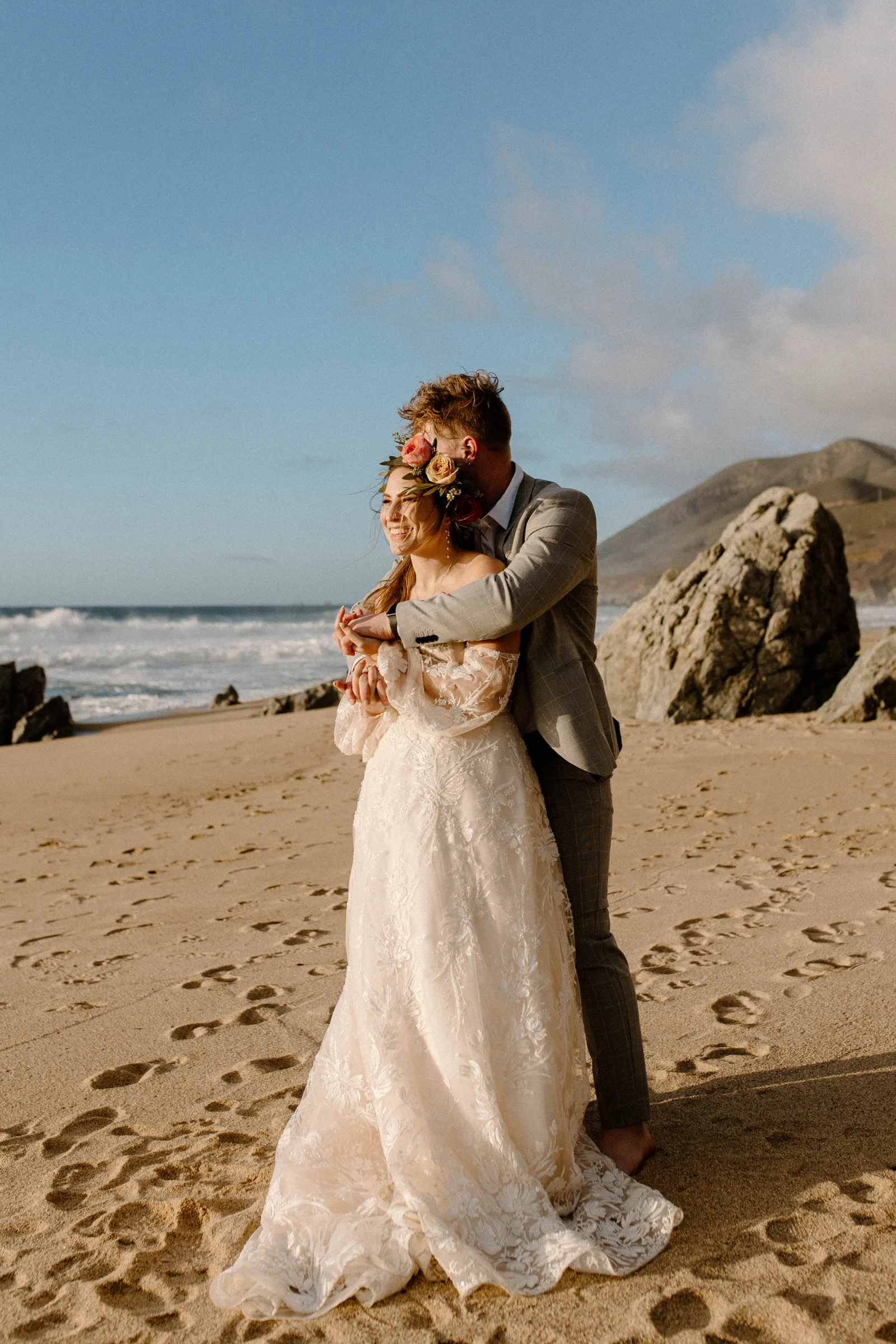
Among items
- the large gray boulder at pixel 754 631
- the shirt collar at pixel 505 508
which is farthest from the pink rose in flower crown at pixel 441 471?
the large gray boulder at pixel 754 631

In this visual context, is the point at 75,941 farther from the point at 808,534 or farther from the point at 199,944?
the point at 808,534

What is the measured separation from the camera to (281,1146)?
9.62 ft

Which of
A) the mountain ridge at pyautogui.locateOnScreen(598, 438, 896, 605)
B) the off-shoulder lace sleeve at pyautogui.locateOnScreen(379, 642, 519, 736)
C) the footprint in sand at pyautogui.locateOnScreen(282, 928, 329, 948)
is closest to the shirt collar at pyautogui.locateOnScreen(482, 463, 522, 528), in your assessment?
the off-shoulder lace sleeve at pyautogui.locateOnScreen(379, 642, 519, 736)

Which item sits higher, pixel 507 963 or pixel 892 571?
pixel 892 571

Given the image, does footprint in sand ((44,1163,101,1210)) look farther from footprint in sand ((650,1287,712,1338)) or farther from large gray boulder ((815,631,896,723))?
large gray boulder ((815,631,896,723))

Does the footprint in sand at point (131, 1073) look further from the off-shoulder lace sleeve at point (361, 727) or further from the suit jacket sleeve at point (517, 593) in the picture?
the suit jacket sleeve at point (517, 593)

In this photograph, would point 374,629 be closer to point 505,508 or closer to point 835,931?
point 505,508

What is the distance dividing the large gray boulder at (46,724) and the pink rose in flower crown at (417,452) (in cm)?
1513

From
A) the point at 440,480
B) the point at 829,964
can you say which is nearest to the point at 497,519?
the point at 440,480

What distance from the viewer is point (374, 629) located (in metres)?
3.00

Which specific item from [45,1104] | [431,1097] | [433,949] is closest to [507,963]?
[433,949]

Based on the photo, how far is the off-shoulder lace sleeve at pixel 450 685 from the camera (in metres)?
2.87

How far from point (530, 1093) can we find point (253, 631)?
4691 centimetres

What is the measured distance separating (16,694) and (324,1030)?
1515 centimetres
